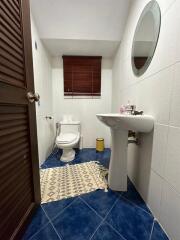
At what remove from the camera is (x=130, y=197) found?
1258 mm

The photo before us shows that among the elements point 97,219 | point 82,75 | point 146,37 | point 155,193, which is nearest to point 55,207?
point 97,219

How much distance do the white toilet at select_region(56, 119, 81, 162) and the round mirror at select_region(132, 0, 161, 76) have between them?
1258 mm

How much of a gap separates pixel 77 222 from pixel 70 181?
52 cm

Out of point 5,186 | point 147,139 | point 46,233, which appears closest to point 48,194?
point 46,233

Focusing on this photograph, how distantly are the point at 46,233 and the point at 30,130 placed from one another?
2.35 feet

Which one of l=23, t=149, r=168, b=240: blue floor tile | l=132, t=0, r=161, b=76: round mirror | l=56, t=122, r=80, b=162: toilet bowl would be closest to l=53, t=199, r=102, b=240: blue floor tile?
l=23, t=149, r=168, b=240: blue floor tile

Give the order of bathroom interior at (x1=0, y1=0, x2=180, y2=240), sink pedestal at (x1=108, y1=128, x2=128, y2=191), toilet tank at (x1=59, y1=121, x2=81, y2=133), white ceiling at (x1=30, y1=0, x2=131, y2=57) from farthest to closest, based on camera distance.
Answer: toilet tank at (x1=59, y1=121, x2=81, y2=133) → white ceiling at (x1=30, y1=0, x2=131, y2=57) → sink pedestal at (x1=108, y1=128, x2=128, y2=191) → bathroom interior at (x1=0, y1=0, x2=180, y2=240)

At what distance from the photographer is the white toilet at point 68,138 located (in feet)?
6.16

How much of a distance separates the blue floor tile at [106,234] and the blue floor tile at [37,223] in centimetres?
38

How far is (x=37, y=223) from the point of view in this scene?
0.96 metres

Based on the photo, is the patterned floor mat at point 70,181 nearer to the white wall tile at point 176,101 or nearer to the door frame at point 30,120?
the door frame at point 30,120

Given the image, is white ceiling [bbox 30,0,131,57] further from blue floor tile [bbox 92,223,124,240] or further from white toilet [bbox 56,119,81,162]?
blue floor tile [bbox 92,223,124,240]

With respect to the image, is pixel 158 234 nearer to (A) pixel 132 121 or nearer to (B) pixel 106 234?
(B) pixel 106 234

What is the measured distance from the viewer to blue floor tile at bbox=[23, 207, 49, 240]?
888 mm
